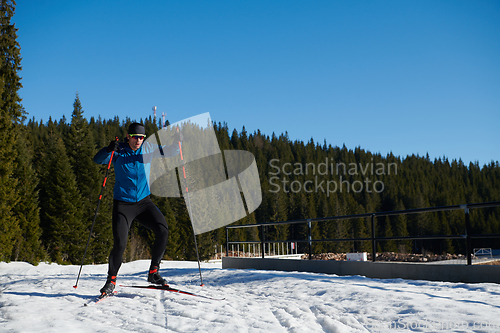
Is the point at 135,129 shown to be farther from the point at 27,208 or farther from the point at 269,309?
the point at 27,208

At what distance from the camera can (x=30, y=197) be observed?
34.4 metres

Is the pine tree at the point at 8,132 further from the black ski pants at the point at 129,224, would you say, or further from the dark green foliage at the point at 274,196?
the black ski pants at the point at 129,224

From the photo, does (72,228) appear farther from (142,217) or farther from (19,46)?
(142,217)

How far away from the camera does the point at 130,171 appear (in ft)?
15.9

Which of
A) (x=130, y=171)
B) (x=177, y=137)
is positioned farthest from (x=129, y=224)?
(x=177, y=137)

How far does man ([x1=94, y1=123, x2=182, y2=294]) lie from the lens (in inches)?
189

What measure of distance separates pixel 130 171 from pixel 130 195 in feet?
0.98

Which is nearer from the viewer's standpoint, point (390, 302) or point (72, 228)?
point (390, 302)

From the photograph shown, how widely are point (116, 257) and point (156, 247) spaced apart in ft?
1.73

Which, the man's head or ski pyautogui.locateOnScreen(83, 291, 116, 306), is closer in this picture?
ski pyautogui.locateOnScreen(83, 291, 116, 306)

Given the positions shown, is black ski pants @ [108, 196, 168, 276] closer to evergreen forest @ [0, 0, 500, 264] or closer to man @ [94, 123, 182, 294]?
man @ [94, 123, 182, 294]

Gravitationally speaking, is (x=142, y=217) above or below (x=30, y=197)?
below

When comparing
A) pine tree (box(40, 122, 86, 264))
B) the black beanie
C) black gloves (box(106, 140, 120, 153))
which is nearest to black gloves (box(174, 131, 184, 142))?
the black beanie

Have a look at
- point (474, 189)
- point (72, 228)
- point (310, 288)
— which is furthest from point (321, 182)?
point (310, 288)
